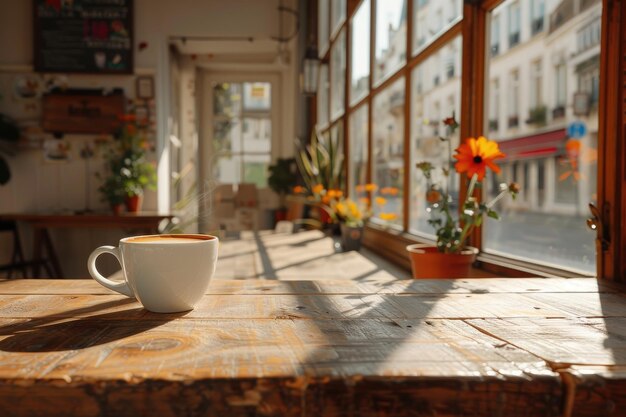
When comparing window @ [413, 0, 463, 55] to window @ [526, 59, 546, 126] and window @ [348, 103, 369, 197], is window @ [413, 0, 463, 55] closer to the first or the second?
window @ [526, 59, 546, 126]

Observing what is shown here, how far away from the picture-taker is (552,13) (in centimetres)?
165

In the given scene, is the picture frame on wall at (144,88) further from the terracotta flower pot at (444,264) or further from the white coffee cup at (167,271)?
the white coffee cup at (167,271)

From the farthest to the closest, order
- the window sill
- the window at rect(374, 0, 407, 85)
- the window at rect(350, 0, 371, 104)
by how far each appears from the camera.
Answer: the window at rect(350, 0, 371, 104) < the window at rect(374, 0, 407, 85) < the window sill

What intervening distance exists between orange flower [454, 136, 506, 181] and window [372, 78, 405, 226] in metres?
1.42

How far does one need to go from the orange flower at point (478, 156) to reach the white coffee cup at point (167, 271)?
Answer: 0.84 metres

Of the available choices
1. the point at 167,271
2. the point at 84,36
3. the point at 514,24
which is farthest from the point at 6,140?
the point at 167,271

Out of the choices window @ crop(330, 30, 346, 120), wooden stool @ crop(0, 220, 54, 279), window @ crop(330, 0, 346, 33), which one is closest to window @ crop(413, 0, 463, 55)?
window @ crop(330, 30, 346, 120)

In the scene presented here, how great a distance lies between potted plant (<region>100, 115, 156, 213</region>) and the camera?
192 inches

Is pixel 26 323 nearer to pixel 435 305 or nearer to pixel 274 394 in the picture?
pixel 274 394

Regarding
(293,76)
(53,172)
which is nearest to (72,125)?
(53,172)

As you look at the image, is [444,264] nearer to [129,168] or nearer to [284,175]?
[129,168]

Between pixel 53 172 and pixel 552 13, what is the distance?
4843 millimetres

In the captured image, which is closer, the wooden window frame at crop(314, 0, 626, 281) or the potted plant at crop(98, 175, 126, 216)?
the wooden window frame at crop(314, 0, 626, 281)

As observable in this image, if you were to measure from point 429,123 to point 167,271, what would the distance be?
204 cm
